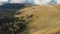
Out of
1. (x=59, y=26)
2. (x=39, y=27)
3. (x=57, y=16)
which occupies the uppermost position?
(x=57, y=16)

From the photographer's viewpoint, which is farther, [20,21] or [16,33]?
[20,21]

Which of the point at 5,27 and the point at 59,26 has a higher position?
the point at 5,27

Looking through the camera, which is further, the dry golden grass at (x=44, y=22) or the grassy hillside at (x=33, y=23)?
the grassy hillside at (x=33, y=23)

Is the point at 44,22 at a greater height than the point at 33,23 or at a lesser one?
lesser

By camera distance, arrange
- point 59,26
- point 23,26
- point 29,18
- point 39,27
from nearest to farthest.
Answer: point 59,26 < point 39,27 < point 23,26 < point 29,18

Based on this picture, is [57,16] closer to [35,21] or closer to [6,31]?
[35,21]

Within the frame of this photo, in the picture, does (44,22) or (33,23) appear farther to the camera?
(33,23)

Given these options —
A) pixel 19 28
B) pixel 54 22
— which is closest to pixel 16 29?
pixel 19 28

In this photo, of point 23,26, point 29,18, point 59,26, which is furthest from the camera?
point 29,18

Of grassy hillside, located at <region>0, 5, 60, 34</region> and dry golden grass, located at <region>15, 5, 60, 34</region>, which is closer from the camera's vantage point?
dry golden grass, located at <region>15, 5, 60, 34</region>
